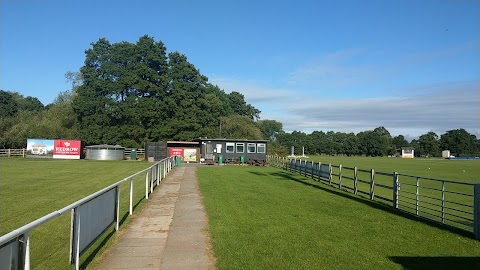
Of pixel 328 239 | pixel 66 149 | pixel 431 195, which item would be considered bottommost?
pixel 431 195

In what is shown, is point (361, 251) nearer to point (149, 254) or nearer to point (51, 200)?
point (149, 254)

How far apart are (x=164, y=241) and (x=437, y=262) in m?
4.85

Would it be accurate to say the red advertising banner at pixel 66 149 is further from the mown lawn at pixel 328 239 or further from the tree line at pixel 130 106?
the mown lawn at pixel 328 239

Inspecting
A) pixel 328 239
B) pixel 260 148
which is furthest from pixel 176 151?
pixel 328 239

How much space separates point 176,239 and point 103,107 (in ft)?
209

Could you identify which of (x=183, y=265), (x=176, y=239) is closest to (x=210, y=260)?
(x=183, y=265)

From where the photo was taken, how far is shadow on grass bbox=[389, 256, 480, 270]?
21.5 feet

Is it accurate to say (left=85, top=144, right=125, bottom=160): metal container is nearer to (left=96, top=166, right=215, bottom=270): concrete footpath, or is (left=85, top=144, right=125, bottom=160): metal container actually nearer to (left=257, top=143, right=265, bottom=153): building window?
(left=257, top=143, right=265, bottom=153): building window

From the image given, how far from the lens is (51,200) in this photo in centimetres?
1422

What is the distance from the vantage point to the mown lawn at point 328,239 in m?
6.67

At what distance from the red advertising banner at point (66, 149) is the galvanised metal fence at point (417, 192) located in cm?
2766

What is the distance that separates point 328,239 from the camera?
8297 mm

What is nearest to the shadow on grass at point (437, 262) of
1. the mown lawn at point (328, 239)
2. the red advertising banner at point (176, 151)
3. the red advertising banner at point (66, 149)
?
the mown lawn at point (328, 239)

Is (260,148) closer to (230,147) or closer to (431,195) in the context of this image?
(230,147)
